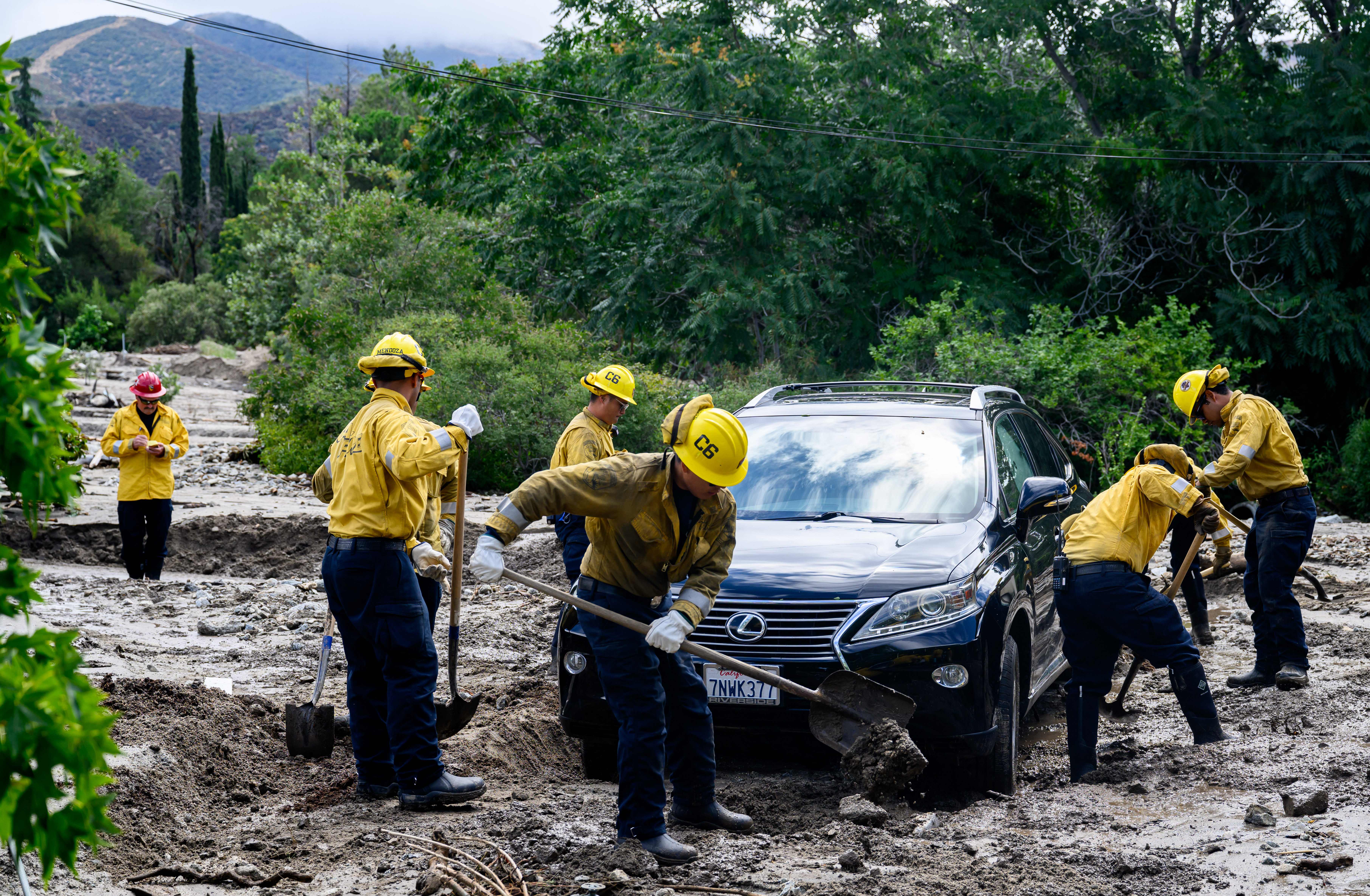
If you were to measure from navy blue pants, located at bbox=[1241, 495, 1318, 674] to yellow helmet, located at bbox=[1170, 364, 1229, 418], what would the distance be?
0.81 meters

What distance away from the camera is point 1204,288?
18.1m

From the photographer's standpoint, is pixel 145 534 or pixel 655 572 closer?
pixel 655 572

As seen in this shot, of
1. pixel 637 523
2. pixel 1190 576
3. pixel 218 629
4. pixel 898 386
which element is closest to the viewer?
pixel 637 523

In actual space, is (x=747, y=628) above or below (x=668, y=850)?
above

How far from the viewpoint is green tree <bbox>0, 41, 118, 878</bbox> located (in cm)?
204

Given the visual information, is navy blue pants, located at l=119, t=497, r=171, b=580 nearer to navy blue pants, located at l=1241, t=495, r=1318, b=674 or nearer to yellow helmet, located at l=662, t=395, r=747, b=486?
yellow helmet, located at l=662, t=395, r=747, b=486

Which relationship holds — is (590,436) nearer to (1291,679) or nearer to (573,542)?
(573,542)

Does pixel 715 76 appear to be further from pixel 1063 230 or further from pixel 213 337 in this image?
pixel 213 337

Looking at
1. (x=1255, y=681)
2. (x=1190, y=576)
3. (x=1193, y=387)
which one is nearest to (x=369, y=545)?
(x=1193, y=387)

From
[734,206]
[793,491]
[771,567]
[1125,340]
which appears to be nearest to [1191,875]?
[771,567]

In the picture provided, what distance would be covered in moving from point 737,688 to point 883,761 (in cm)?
71

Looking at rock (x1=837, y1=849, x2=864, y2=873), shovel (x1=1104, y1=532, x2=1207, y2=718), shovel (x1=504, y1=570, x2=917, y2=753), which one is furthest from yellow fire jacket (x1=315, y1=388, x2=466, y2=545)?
shovel (x1=1104, y1=532, x2=1207, y2=718)

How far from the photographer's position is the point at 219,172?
82438mm

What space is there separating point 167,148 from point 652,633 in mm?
196041
